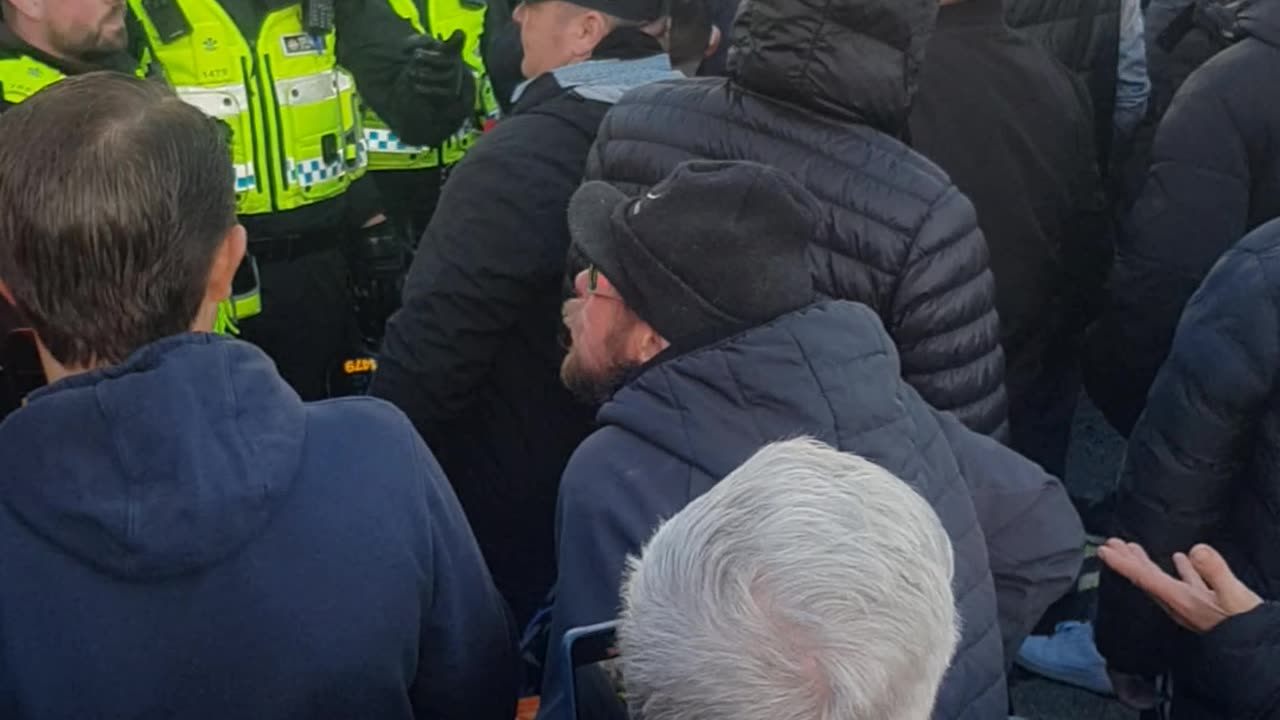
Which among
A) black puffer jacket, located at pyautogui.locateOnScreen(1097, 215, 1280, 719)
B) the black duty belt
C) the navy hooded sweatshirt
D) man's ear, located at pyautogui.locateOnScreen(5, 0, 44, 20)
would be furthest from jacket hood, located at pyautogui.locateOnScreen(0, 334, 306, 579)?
the black duty belt

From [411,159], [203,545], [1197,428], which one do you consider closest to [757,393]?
[203,545]

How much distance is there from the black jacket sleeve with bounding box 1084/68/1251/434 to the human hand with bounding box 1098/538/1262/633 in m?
1.21

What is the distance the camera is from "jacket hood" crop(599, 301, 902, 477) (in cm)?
164

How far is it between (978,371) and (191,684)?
4.67 feet

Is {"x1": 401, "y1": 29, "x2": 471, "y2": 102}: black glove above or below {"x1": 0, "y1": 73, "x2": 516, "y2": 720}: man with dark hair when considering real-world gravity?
below

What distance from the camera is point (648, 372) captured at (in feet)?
5.56

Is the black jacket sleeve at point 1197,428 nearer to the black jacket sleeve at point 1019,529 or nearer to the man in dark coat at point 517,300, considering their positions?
the black jacket sleeve at point 1019,529

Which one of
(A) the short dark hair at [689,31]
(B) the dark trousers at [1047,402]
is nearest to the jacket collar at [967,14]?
(A) the short dark hair at [689,31]

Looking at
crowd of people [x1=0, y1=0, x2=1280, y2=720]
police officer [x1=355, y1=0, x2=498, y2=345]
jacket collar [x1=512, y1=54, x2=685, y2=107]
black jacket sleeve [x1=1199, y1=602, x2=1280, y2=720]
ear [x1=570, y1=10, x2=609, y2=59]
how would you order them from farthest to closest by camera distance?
police officer [x1=355, y1=0, x2=498, y2=345] < ear [x1=570, y1=10, x2=609, y2=59] < jacket collar [x1=512, y1=54, x2=685, y2=107] < black jacket sleeve [x1=1199, y1=602, x2=1280, y2=720] < crowd of people [x1=0, y1=0, x2=1280, y2=720]

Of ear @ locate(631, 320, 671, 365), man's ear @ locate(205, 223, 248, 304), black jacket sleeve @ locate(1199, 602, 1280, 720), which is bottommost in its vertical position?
black jacket sleeve @ locate(1199, 602, 1280, 720)

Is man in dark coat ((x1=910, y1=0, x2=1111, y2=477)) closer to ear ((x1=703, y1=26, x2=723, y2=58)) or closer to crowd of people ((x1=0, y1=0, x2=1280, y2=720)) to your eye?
crowd of people ((x1=0, y1=0, x2=1280, y2=720))

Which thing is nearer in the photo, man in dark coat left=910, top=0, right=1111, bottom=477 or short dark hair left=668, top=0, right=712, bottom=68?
man in dark coat left=910, top=0, right=1111, bottom=477

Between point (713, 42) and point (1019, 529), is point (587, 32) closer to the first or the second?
point (713, 42)

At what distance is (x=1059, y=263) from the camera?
3260 mm
